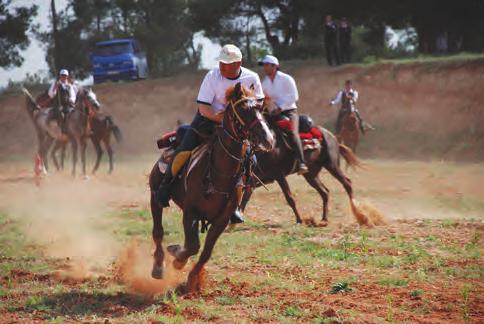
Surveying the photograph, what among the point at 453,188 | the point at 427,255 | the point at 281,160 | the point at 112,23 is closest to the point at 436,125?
the point at 453,188

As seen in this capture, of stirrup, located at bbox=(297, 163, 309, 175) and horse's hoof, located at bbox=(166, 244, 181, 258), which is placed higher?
horse's hoof, located at bbox=(166, 244, 181, 258)

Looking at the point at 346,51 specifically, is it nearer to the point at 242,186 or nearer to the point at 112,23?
the point at 112,23

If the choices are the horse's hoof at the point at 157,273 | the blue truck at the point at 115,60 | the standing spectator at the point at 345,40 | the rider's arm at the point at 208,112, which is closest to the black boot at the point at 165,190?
the horse's hoof at the point at 157,273

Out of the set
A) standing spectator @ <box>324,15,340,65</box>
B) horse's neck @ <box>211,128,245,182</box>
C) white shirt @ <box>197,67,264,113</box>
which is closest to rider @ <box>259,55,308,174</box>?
white shirt @ <box>197,67,264,113</box>

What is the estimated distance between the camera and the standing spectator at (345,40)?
35438 millimetres

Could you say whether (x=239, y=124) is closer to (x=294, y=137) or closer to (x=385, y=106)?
(x=294, y=137)

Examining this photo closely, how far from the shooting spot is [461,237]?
1288 cm

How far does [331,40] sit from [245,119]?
1139 inches

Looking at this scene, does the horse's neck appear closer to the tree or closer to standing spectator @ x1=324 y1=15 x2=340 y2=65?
standing spectator @ x1=324 y1=15 x2=340 y2=65

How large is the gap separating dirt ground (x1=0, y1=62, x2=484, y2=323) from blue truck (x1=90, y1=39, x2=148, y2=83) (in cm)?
1542

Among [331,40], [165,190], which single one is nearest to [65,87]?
[331,40]

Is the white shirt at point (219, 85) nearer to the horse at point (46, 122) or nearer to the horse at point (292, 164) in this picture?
the horse at point (292, 164)

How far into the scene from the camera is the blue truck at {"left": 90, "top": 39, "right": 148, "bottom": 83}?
4425 centimetres

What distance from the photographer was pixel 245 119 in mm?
8203
